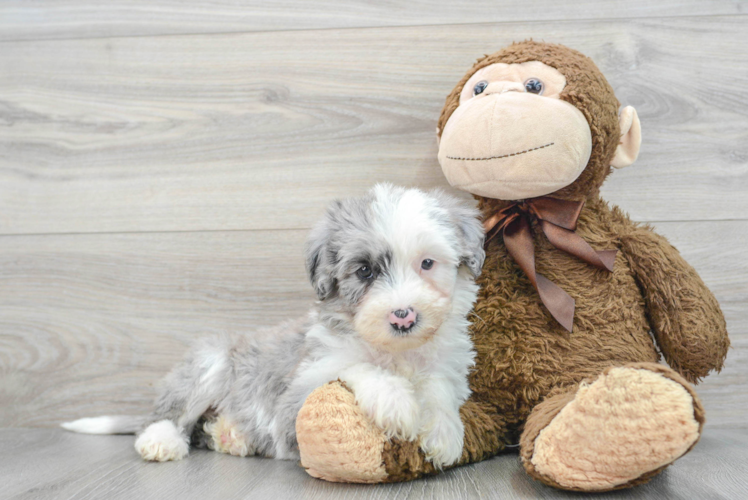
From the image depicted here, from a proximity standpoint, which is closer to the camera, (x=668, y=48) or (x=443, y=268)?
(x=443, y=268)

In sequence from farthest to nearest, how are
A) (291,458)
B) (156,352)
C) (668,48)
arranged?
(156,352), (668,48), (291,458)

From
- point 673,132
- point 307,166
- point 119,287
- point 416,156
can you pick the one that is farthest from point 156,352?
point 673,132

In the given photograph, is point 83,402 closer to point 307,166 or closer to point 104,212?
point 104,212

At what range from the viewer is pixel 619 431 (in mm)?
1091

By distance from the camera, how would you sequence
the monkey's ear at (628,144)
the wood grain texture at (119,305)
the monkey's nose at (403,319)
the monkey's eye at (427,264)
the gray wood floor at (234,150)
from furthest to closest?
the wood grain texture at (119,305), the gray wood floor at (234,150), the monkey's ear at (628,144), the monkey's eye at (427,264), the monkey's nose at (403,319)

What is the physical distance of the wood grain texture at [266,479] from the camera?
48.9 inches

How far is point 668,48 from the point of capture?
1908 mm

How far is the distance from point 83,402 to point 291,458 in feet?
3.17

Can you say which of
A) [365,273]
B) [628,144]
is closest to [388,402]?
[365,273]

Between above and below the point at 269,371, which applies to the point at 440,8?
above

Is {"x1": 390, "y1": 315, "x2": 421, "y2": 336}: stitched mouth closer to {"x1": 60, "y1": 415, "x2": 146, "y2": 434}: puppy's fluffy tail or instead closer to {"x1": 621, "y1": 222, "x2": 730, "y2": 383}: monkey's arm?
{"x1": 621, "y1": 222, "x2": 730, "y2": 383}: monkey's arm

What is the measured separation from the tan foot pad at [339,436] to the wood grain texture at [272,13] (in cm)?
132

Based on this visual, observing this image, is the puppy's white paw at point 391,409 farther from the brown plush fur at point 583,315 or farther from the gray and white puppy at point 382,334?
the brown plush fur at point 583,315

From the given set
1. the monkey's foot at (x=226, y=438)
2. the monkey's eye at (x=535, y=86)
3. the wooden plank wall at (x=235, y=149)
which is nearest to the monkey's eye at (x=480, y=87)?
the monkey's eye at (x=535, y=86)
